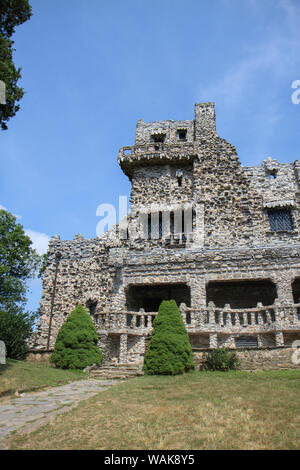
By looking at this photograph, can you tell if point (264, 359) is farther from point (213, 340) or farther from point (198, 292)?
point (198, 292)

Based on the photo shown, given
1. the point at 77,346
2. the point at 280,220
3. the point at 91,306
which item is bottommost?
the point at 77,346

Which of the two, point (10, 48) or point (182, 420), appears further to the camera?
point (10, 48)

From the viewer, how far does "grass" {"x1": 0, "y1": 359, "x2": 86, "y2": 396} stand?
36.4ft

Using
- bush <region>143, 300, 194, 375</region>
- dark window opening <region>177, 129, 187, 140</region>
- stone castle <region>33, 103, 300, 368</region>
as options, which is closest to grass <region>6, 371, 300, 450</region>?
bush <region>143, 300, 194, 375</region>

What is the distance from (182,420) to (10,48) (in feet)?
41.4

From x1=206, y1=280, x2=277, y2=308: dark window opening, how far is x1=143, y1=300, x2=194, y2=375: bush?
602cm

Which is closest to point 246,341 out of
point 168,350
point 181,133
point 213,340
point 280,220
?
point 213,340

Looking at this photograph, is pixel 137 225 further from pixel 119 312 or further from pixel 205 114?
pixel 205 114

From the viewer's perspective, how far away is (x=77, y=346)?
16641 mm

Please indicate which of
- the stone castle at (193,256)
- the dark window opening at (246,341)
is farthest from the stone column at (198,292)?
the dark window opening at (246,341)

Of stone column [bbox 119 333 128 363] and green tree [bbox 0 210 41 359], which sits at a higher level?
green tree [bbox 0 210 41 359]

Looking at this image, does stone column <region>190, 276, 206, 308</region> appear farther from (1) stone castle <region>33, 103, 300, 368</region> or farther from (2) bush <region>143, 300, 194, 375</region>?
(2) bush <region>143, 300, 194, 375</region>

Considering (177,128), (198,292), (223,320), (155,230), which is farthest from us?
(177,128)
